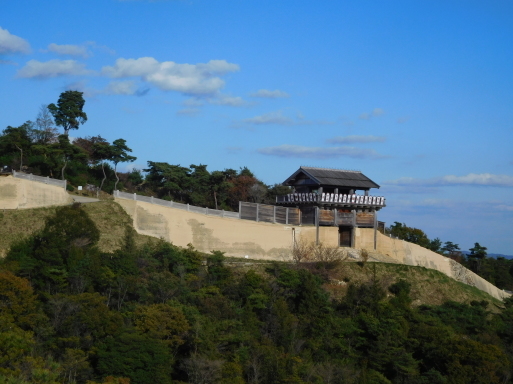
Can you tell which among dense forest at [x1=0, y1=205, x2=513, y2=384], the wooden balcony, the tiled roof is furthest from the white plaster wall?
the tiled roof

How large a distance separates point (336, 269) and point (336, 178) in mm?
7321

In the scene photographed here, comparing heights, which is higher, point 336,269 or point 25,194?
point 25,194

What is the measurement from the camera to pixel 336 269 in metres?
44.1

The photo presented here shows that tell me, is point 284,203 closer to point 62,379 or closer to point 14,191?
point 14,191

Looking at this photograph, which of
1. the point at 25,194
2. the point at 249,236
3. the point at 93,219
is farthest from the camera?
the point at 249,236

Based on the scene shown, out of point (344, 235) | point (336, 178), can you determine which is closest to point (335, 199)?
point (336, 178)

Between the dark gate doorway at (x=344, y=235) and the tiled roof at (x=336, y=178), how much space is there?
9.36 feet

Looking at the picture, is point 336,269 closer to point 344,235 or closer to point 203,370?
point 344,235

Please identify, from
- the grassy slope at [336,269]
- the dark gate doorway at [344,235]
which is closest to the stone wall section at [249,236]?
the dark gate doorway at [344,235]

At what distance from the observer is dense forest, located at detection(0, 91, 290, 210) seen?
49.0 m

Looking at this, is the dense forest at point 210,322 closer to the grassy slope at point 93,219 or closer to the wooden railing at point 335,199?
the grassy slope at point 93,219

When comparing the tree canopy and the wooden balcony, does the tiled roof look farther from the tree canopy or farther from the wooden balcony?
the tree canopy

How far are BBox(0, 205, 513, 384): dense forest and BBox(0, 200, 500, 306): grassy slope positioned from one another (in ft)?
2.03

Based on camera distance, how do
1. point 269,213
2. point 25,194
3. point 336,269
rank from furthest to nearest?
point 269,213
point 336,269
point 25,194
